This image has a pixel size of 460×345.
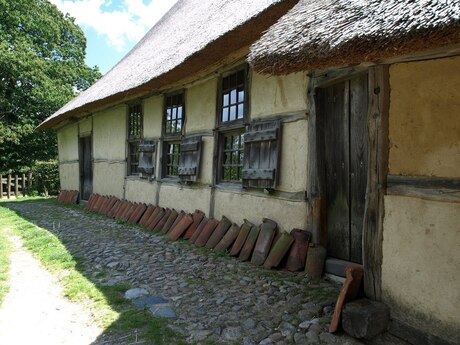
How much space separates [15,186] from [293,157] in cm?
1476

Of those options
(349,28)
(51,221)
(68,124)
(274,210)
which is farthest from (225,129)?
(68,124)

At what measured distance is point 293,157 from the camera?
4.31 meters

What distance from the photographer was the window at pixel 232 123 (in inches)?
209

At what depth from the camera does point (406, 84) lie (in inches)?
107

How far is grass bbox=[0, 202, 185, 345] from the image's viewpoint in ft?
9.20

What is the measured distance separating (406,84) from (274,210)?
87.5 inches

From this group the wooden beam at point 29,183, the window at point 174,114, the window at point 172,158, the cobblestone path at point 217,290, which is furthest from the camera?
the wooden beam at point 29,183

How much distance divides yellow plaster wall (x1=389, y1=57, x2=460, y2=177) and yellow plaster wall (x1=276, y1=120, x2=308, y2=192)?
137 cm

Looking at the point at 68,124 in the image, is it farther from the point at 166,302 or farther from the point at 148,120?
the point at 166,302

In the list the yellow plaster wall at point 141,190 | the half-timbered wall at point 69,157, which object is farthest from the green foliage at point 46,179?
the yellow plaster wall at point 141,190

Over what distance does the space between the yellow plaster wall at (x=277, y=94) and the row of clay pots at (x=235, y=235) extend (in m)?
1.33

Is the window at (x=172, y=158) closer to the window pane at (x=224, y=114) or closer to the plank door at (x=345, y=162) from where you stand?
the window pane at (x=224, y=114)

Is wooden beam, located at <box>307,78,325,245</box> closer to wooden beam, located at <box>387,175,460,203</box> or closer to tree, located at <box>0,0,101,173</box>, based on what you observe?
wooden beam, located at <box>387,175,460,203</box>

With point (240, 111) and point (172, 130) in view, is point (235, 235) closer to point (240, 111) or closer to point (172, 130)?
point (240, 111)
